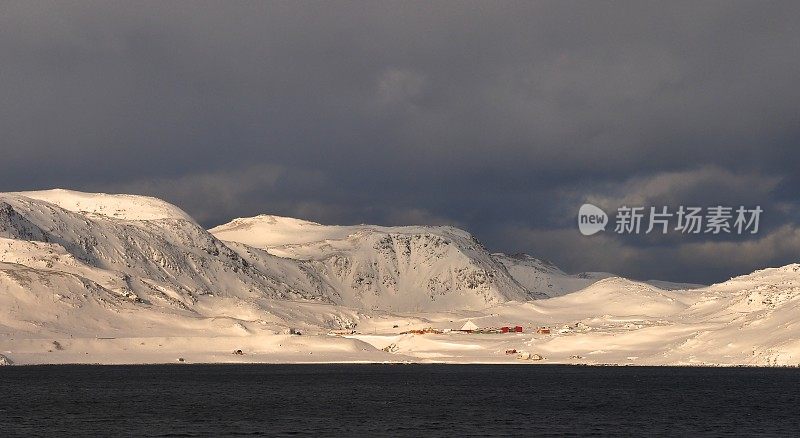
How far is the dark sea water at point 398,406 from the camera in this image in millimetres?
105562

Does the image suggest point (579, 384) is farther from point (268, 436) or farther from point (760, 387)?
point (268, 436)

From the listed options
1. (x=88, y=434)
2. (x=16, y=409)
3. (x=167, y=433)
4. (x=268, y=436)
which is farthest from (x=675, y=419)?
(x=16, y=409)

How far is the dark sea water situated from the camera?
4156 inches

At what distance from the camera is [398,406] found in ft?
437

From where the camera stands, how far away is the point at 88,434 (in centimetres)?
10044

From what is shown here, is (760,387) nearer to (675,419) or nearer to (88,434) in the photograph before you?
(675,419)

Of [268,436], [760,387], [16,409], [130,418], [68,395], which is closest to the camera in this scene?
[268,436]

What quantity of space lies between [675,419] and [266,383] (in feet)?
267

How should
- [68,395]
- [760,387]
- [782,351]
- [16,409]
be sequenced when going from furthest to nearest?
[782,351] → [760,387] → [68,395] → [16,409]

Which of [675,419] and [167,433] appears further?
[675,419]

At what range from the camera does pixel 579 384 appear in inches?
6993

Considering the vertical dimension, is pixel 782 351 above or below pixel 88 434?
above

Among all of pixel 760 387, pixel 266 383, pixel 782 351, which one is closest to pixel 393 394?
pixel 266 383

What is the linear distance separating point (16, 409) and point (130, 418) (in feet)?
60.2
